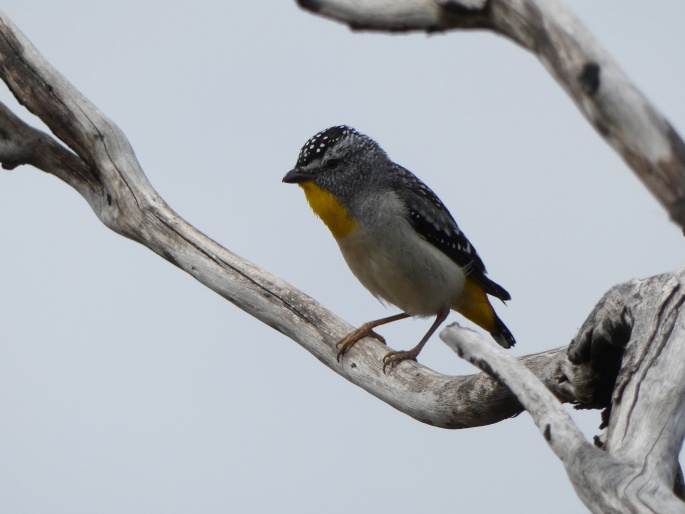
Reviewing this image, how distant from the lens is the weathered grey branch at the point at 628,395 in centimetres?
432

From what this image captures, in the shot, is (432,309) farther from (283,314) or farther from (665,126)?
(665,126)

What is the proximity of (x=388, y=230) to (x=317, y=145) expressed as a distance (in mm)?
1019

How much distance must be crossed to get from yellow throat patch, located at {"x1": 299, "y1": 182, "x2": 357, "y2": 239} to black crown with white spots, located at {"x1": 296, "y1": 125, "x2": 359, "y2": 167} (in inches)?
8.7

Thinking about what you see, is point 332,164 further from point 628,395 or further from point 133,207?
point 628,395

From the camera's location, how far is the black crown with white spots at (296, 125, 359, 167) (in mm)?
8375

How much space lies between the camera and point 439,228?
27.9ft

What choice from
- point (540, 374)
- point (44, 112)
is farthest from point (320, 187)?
point (540, 374)

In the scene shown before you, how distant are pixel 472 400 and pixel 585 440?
5.63 feet

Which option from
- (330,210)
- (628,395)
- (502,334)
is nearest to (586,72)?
(628,395)

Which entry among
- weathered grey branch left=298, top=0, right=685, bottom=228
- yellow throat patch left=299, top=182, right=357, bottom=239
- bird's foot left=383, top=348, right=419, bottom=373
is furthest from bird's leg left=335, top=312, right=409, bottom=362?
weathered grey branch left=298, top=0, right=685, bottom=228

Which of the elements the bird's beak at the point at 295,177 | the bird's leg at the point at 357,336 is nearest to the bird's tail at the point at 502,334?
the bird's leg at the point at 357,336

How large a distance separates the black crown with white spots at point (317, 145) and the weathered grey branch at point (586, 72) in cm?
441

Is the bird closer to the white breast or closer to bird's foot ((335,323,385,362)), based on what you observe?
the white breast

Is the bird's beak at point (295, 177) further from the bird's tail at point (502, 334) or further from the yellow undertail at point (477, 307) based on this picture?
the bird's tail at point (502, 334)
